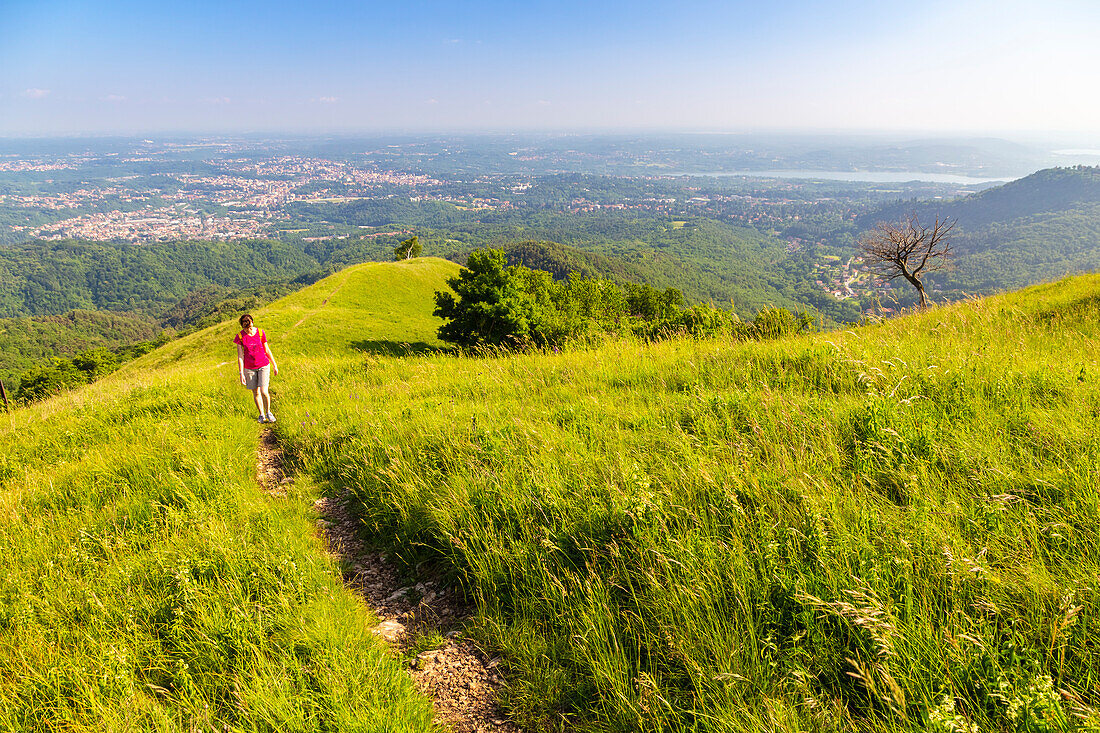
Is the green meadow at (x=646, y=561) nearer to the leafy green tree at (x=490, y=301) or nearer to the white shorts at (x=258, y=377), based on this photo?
the white shorts at (x=258, y=377)

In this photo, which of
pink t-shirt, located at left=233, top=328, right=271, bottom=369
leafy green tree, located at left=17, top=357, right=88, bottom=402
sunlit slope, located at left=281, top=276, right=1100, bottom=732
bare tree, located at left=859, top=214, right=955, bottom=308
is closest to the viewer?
sunlit slope, located at left=281, top=276, right=1100, bottom=732

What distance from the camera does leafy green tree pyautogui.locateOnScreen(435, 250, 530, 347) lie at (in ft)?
103

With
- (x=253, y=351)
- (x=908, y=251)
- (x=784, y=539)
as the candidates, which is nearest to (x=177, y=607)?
(x=784, y=539)

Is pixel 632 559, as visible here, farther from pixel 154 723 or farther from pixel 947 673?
pixel 154 723

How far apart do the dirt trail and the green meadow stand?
14 cm

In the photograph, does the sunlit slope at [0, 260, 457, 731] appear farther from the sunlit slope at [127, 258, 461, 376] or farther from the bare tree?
the bare tree

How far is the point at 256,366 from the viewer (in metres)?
8.53

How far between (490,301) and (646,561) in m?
30.3

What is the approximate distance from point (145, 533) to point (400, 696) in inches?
123

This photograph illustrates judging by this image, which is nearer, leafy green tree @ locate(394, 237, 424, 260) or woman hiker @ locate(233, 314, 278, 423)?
woman hiker @ locate(233, 314, 278, 423)

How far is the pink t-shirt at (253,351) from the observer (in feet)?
28.1

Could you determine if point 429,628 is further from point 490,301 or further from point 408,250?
point 408,250

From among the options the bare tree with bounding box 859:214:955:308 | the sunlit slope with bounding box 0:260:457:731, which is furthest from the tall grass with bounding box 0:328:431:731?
the bare tree with bounding box 859:214:955:308

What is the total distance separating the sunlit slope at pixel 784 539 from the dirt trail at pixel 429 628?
15 centimetres
